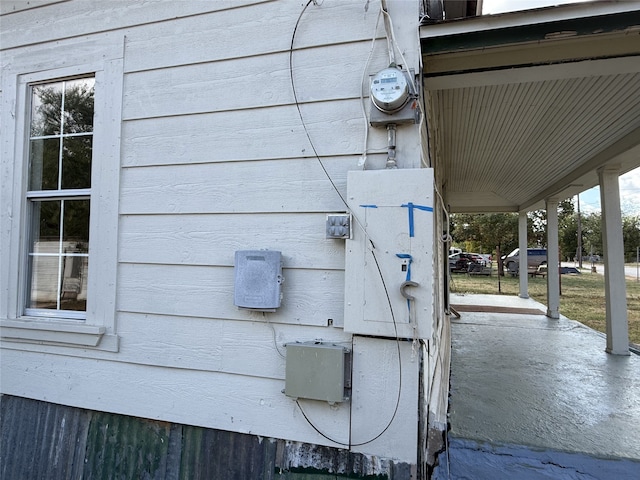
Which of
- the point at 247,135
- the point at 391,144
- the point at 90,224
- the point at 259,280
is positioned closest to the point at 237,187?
the point at 247,135

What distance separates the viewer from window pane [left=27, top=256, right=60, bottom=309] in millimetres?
2236

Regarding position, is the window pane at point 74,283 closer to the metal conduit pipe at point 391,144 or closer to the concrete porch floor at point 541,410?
the metal conduit pipe at point 391,144

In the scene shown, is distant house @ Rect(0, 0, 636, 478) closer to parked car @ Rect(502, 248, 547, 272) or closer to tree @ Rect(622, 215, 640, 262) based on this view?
parked car @ Rect(502, 248, 547, 272)

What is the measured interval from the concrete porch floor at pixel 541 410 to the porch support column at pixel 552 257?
5.04 ft

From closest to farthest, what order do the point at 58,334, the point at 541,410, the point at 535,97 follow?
the point at 58,334 → the point at 541,410 → the point at 535,97

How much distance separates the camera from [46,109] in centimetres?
232

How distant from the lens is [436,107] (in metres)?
3.15

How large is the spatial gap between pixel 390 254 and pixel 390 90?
2.25 feet

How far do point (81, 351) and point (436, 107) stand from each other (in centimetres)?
308

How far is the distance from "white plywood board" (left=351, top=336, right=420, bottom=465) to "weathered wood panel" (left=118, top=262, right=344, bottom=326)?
0.76 feet

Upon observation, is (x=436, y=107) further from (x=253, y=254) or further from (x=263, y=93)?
(x=253, y=254)

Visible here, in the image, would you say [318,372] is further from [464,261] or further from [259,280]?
[464,261]

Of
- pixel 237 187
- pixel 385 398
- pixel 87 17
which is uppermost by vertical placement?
pixel 87 17

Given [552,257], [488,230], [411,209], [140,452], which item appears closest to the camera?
[411,209]
